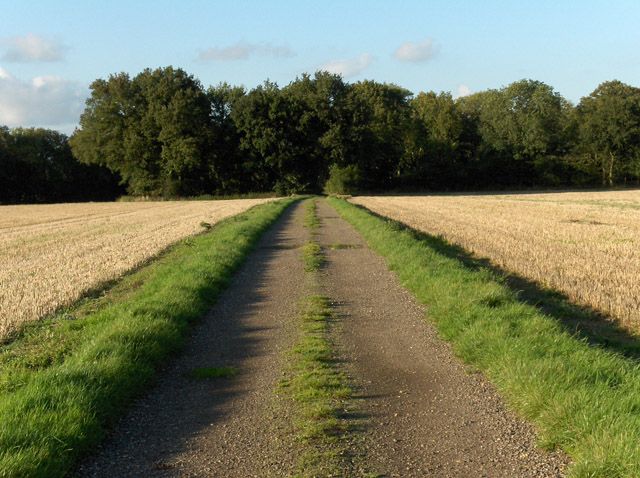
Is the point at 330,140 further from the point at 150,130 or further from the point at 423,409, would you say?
the point at 423,409

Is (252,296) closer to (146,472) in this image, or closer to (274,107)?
(146,472)

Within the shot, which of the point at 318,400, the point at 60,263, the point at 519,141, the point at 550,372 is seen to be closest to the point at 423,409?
the point at 318,400

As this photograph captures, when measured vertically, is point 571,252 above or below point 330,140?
below

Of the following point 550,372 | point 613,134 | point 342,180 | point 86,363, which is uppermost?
point 613,134

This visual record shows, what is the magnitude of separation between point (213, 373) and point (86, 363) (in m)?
A: 1.23

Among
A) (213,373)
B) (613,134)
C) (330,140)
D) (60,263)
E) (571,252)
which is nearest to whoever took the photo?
(213,373)

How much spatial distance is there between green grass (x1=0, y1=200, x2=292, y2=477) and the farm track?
220 mm

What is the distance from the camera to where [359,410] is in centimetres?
499

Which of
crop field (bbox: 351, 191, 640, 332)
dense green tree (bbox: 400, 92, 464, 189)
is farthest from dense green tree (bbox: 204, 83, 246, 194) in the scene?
crop field (bbox: 351, 191, 640, 332)

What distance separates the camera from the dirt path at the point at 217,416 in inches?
161

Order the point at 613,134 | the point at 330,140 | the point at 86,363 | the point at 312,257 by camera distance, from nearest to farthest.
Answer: the point at 86,363 → the point at 312,257 → the point at 330,140 → the point at 613,134

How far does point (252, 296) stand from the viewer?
10312 millimetres

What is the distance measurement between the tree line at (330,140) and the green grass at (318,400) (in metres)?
64.5

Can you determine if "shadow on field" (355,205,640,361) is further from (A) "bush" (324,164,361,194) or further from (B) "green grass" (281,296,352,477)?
(A) "bush" (324,164,361,194)
